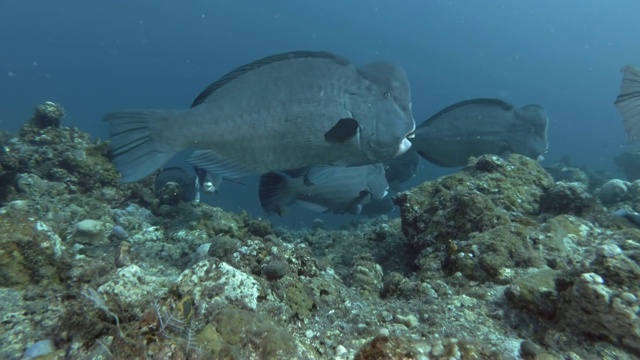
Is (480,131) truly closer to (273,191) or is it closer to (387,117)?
(387,117)

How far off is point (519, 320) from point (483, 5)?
143267mm

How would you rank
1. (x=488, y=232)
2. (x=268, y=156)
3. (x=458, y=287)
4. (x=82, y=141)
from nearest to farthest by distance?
1. (x=458, y=287)
2. (x=488, y=232)
3. (x=268, y=156)
4. (x=82, y=141)

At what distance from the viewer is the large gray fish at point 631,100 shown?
4.37 meters

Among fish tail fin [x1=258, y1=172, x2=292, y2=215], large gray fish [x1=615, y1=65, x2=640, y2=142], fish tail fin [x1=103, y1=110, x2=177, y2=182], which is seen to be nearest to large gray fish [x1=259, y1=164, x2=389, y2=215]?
fish tail fin [x1=258, y1=172, x2=292, y2=215]

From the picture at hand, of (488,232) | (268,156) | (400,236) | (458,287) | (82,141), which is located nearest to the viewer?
(458,287)

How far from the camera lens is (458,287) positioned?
2688mm

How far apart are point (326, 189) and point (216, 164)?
2.91 metres

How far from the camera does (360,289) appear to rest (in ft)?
9.87

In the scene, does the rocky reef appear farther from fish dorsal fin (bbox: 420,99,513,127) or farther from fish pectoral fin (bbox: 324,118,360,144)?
fish dorsal fin (bbox: 420,99,513,127)

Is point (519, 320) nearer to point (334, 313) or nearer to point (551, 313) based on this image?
point (551, 313)

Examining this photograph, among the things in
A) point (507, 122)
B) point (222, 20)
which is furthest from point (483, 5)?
point (507, 122)

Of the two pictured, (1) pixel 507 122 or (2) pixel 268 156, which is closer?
(2) pixel 268 156

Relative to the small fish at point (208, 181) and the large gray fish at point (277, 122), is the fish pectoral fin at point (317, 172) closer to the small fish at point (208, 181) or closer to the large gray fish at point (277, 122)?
the large gray fish at point (277, 122)

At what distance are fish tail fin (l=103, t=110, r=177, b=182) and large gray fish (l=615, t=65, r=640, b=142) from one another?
16.0ft
